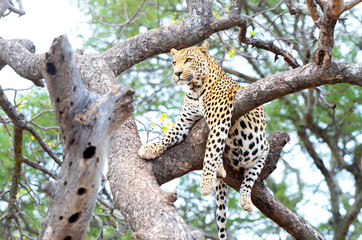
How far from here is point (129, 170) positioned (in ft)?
16.4

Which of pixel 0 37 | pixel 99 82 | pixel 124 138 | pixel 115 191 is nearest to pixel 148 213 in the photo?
pixel 115 191

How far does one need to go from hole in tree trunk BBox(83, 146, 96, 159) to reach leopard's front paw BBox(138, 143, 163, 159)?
92.6 inches

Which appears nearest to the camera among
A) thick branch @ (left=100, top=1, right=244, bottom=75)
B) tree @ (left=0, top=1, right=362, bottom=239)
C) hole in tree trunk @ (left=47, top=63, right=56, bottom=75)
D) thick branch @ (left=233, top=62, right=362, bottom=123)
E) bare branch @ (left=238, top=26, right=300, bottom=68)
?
hole in tree trunk @ (left=47, top=63, right=56, bottom=75)

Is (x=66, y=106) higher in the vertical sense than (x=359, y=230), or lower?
lower

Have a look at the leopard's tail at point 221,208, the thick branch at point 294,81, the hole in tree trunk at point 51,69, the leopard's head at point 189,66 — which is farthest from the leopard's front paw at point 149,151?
the hole in tree trunk at point 51,69

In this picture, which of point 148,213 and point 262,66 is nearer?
point 148,213

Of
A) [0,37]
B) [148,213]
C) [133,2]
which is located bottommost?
[148,213]

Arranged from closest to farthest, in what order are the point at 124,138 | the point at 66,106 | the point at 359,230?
the point at 66,106
the point at 124,138
the point at 359,230

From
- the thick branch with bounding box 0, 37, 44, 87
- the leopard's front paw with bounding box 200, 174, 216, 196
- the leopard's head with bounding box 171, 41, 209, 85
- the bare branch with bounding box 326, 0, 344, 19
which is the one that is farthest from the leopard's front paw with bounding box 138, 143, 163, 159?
the bare branch with bounding box 326, 0, 344, 19

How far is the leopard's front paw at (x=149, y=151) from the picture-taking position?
5.39m

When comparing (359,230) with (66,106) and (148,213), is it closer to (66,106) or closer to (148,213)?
(148,213)

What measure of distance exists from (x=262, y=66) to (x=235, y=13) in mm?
7570

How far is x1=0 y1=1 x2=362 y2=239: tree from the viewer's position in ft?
13.4

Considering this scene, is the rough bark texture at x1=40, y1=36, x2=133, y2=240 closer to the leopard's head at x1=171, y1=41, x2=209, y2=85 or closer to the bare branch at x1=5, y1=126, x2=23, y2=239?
the leopard's head at x1=171, y1=41, x2=209, y2=85
